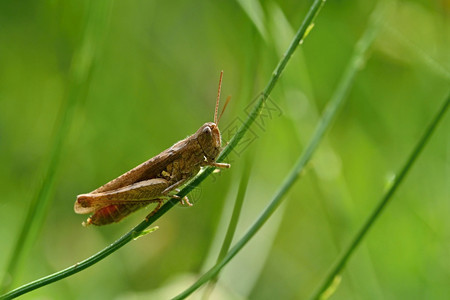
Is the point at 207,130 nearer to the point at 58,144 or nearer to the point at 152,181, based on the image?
the point at 152,181

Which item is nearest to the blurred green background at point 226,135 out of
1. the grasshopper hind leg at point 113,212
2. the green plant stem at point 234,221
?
the grasshopper hind leg at point 113,212

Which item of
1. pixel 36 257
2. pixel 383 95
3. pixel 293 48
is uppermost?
pixel 293 48

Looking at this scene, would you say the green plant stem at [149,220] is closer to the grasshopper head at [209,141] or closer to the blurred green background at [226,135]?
the grasshopper head at [209,141]

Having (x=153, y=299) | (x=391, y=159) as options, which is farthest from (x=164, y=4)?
(x=153, y=299)

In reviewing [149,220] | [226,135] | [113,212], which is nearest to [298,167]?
[149,220]

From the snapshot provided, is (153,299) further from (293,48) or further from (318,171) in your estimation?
(293,48)

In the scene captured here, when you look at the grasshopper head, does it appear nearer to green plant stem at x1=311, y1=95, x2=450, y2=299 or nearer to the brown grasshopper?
the brown grasshopper
